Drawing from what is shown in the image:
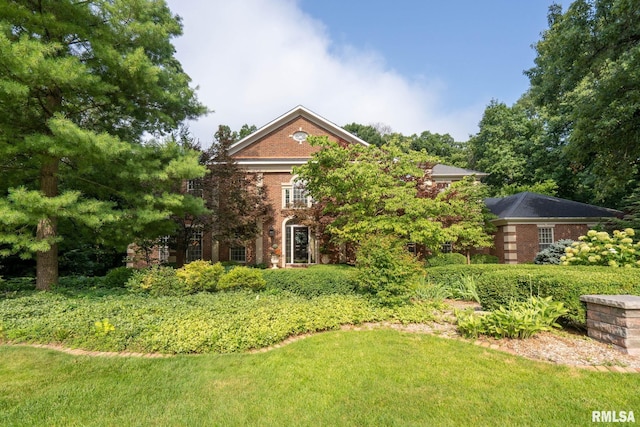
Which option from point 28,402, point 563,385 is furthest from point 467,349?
point 28,402

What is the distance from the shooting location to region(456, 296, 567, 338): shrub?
185 inches

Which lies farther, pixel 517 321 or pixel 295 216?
pixel 295 216

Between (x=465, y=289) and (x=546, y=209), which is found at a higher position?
(x=546, y=209)

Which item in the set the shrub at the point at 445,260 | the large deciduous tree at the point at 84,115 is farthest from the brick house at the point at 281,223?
the large deciduous tree at the point at 84,115

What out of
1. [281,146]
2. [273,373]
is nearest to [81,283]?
[273,373]

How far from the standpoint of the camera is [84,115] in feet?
27.9

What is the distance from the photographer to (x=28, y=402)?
3.24 m

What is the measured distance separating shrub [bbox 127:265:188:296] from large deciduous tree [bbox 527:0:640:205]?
47.4 ft

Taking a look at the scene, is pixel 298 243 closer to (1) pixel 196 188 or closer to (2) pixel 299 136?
(1) pixel 196 188

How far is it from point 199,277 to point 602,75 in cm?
1609

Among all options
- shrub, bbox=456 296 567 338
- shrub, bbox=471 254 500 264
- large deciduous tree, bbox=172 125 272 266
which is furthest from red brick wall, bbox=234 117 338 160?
shrub, bbox=456 296 567 338

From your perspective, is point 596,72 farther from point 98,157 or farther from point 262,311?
point 98,157

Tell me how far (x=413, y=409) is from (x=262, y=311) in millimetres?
3553

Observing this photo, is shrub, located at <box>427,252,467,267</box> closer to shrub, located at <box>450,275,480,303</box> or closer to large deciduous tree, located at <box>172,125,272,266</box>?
shrub, located at <box>450,275,480,303</box>
